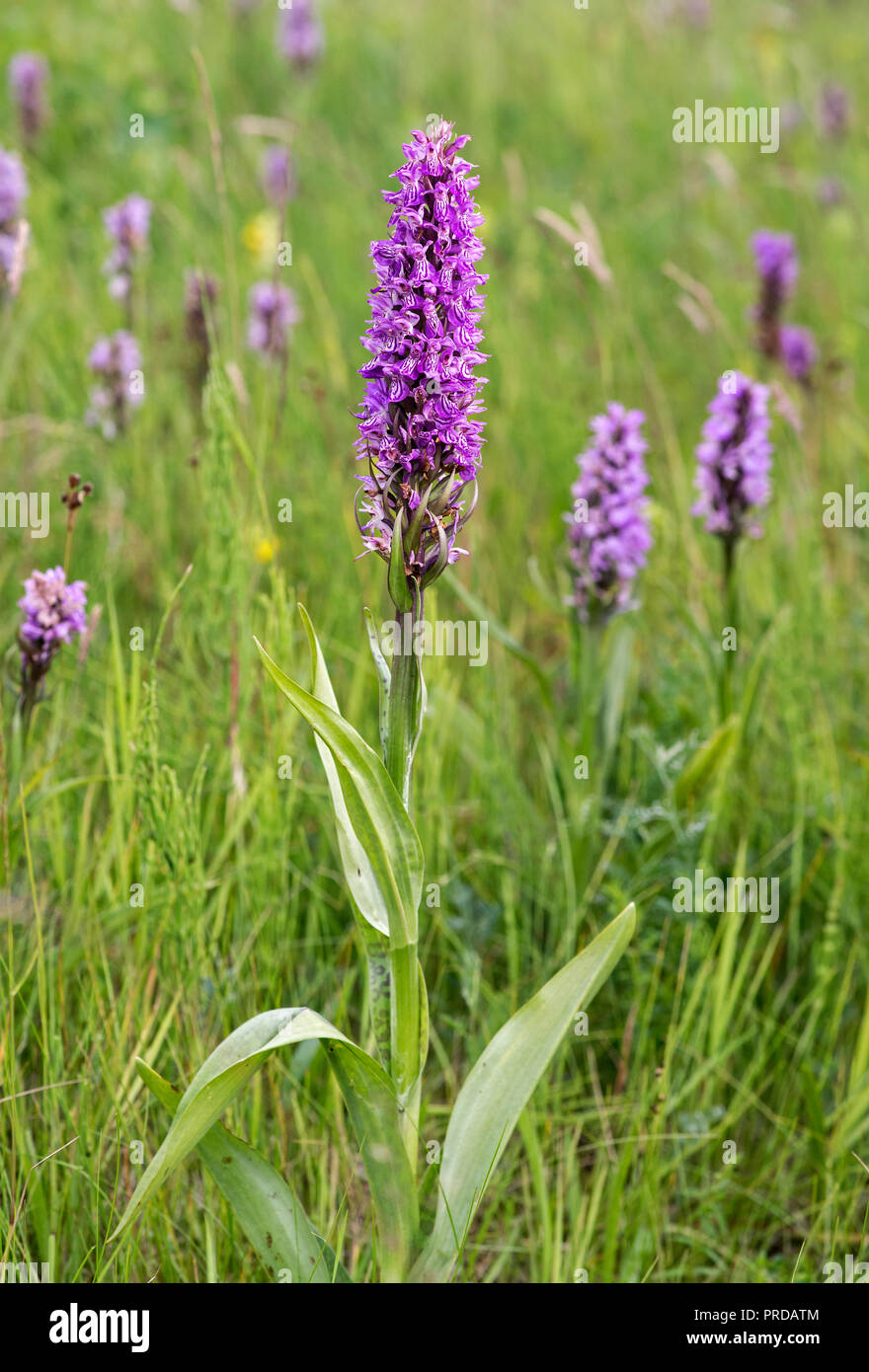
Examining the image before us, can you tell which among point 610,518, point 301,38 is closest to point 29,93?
point 301,38

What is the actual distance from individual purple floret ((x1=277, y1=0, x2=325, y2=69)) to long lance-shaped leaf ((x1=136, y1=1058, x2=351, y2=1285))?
6839 mm

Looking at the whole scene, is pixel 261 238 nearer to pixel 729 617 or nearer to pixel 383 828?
pixel 729 617

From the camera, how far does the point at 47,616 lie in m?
2.25

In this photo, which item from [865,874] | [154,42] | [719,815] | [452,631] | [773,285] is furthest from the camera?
[154,42]

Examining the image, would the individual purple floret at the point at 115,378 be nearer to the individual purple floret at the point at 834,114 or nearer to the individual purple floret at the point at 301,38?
the individual purple floret at the point at 301,38

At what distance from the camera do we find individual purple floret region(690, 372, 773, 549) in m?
2.87

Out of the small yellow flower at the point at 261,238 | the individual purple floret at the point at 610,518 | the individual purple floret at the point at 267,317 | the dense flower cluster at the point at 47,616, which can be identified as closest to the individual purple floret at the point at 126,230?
the individual purple floret at the point at 267,317

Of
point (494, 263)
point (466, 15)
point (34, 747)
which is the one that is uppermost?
point (466, 15)

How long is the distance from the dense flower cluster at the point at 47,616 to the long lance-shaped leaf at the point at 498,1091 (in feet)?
3.78

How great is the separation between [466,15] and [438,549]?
29.1 ft

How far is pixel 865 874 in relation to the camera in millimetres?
2629
